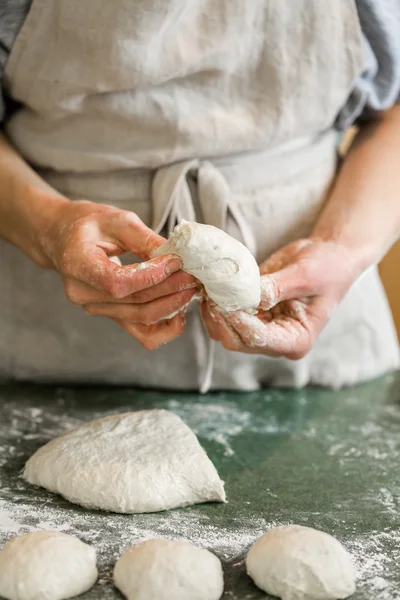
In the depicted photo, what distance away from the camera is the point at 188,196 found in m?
1.15

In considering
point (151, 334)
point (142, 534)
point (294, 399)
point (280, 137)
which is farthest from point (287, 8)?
point (142, 534)

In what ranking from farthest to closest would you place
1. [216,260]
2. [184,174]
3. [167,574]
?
[184,174], [216,260], [167,574]

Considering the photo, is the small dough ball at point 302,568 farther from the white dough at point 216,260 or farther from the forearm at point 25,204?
the forearm at point 25,204

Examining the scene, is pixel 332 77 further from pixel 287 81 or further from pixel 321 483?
pixel 321 483

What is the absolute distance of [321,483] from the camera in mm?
1011

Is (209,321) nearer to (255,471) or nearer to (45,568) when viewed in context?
(255,471)

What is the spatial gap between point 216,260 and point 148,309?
0.46ft

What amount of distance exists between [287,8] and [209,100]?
164 mm

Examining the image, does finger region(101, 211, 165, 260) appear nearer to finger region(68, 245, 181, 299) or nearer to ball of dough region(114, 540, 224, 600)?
finger region(68, 245, 181, 299)

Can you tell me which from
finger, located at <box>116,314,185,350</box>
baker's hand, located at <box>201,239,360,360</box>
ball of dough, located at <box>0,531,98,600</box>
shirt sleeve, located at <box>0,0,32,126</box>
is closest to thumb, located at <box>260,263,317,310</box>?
baker's hand, located at <box>201,239,360,360</box>

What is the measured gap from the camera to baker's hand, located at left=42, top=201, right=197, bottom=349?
0.96 m

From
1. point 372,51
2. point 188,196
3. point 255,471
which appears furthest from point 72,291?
point 372,51

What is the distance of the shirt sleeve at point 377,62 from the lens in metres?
1.16

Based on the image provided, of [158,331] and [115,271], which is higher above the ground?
[115,271]
